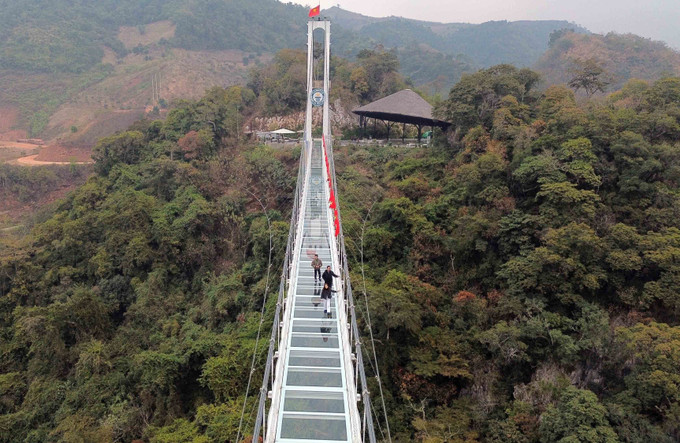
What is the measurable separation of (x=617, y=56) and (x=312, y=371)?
1756 inches

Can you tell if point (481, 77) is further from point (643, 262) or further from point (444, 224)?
point (643, 262)

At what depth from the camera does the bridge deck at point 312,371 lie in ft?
14.9

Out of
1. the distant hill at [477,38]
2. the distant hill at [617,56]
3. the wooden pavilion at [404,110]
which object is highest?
the distant hill at [477,38]

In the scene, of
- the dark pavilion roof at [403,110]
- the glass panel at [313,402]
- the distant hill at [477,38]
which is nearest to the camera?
the glass panel at [313,402]

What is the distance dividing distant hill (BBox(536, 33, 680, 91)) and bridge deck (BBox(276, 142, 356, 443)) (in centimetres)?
3446

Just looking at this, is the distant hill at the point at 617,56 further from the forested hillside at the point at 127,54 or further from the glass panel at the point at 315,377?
the glass panel at the point at 315,377

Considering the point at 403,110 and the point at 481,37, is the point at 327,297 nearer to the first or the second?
the point at 403,110

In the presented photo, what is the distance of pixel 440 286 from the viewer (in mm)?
10703

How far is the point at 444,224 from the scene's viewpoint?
38.8ft

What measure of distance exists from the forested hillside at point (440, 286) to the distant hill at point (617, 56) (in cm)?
2686

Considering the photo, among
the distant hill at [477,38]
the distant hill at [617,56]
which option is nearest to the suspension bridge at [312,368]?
the distant hill at [617,56]

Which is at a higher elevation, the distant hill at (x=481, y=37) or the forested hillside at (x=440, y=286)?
the distant hill at (x=481, y=37)

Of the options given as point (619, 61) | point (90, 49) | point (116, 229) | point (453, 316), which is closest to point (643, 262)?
point (453, 316)

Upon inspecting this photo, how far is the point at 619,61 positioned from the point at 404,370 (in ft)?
134
